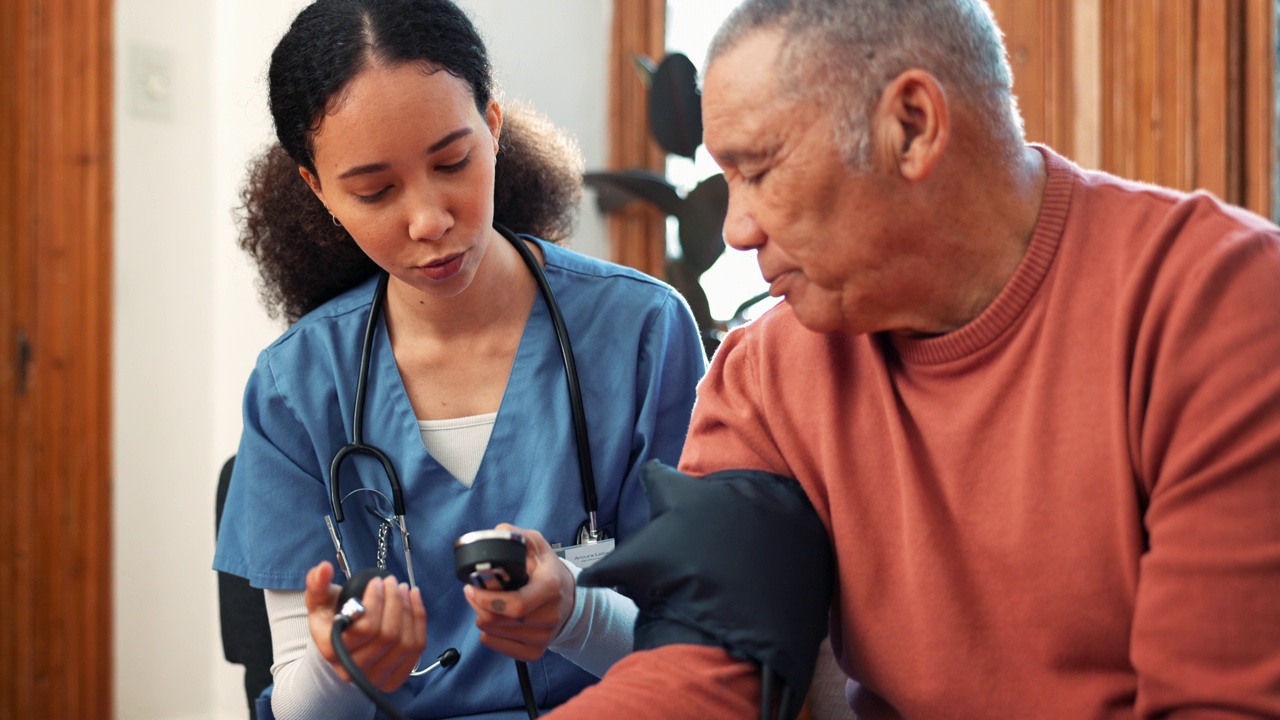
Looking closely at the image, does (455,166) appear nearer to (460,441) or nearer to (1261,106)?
(460,441)

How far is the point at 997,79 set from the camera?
2.99 feet

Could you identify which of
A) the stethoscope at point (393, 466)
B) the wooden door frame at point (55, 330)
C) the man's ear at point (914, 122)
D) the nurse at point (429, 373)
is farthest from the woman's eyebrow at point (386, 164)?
the wooden door frame at point (55, 330)

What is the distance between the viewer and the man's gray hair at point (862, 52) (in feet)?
2.84

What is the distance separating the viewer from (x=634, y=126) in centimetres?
298

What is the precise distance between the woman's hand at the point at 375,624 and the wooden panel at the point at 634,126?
196 cm

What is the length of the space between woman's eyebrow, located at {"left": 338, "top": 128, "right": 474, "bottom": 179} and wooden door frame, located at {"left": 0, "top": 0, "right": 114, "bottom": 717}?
1.68m

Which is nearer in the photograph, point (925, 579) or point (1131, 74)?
point (925, 579)

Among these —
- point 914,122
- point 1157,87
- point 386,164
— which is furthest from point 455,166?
point 1157,87

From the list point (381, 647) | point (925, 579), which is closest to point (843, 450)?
point (925, 579)

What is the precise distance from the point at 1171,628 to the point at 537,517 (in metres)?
0.71

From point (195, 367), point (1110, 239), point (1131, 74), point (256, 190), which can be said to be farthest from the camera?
point (195, 367)

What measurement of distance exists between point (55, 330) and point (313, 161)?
64.4 inches

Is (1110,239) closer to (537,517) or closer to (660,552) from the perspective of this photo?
(660,552)

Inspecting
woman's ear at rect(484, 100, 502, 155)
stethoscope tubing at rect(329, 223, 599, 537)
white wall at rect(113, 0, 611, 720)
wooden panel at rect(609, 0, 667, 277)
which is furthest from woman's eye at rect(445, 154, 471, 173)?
wooden panel at rect(609, 0, 667, 277)
